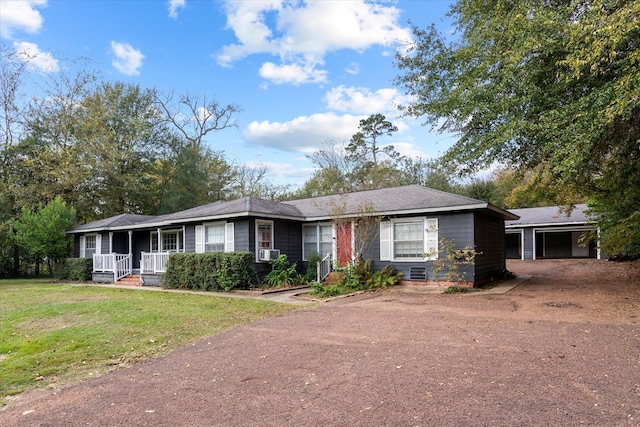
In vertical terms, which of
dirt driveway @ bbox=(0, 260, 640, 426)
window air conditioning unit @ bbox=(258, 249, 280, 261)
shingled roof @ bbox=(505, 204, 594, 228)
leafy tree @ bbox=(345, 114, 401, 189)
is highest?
leafy tree @ bbox=(345, 114, 401, 189)

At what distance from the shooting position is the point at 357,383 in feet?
13.1

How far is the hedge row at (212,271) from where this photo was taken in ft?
41.1

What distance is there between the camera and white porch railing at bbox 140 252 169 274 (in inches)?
594

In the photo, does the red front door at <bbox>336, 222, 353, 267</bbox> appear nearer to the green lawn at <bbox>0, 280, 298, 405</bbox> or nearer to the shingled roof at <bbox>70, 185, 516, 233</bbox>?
the shingled roof at <bbox>70, 185, 516, 233</bbox>

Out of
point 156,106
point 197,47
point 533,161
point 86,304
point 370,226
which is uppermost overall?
point 156,106

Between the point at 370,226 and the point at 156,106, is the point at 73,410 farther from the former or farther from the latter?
the point at 156,106

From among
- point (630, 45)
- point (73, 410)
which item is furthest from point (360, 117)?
point (73, 410)

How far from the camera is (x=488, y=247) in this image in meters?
13.5

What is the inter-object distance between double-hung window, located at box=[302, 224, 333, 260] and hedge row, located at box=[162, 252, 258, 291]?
8.67ft

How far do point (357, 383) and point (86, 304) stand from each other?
8074 millimetres

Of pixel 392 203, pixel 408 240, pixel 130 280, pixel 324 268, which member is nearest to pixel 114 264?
pixel 130 280

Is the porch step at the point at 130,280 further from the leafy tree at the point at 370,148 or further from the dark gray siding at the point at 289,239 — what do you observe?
the leafy tree at the point at 370,148

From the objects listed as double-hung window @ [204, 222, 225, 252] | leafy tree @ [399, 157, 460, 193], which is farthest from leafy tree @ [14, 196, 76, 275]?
leafy tree @ [399, 157, 460, 193]

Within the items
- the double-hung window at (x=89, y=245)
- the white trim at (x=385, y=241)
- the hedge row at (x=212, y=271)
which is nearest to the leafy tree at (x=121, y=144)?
the double-hung window at (x=89, y=245)
